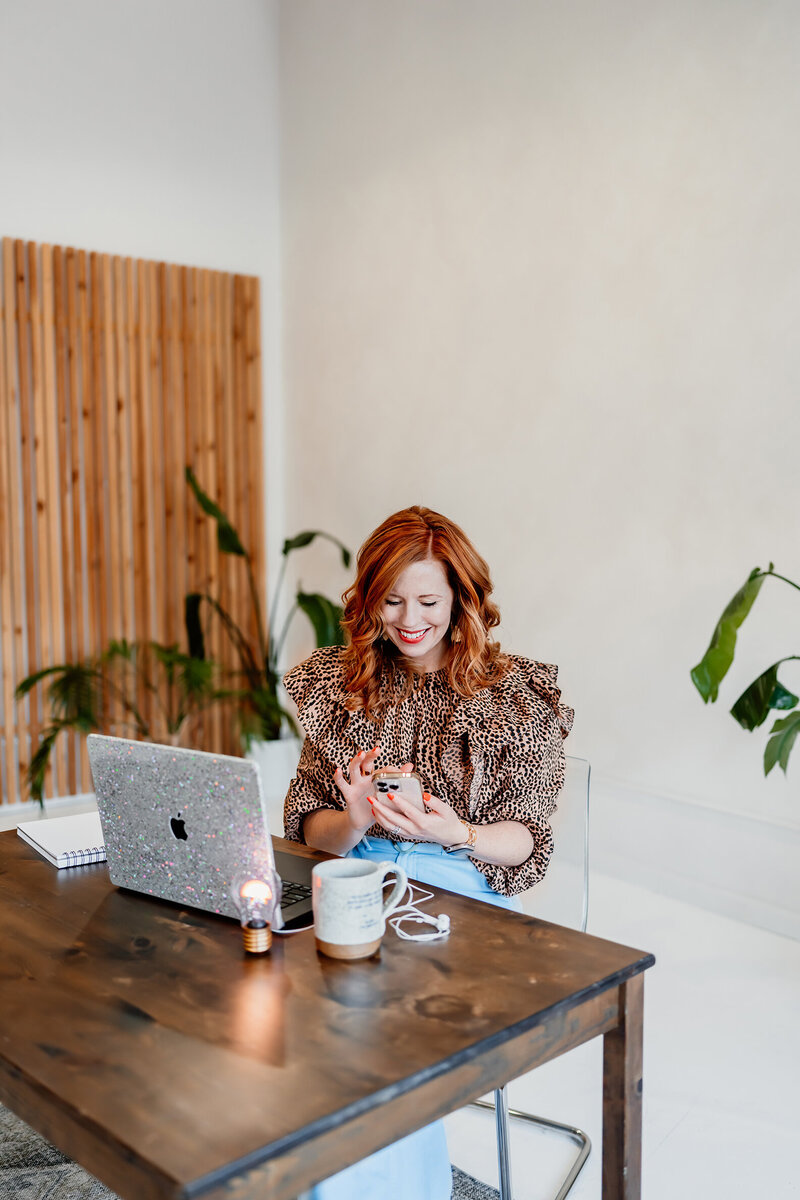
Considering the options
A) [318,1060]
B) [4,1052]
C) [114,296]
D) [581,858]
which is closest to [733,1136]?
[581,858]

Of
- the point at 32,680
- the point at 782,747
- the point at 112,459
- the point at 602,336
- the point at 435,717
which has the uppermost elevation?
the point at 602,336

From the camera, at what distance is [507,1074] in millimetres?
1184

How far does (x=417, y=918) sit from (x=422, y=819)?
8.4 inches

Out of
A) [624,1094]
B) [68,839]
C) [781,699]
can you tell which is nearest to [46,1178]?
[68,839]

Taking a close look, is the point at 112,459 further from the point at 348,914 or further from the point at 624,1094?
the point at 624,1094

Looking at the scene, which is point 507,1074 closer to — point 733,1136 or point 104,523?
point 733,1136

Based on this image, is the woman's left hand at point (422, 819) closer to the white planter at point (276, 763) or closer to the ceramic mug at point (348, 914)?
the ceramic mug at point (348, 914)

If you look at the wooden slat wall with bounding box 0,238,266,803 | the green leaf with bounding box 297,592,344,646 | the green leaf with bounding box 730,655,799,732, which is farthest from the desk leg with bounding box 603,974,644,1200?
the wooden slat wall with bounding box 0,238,266,803

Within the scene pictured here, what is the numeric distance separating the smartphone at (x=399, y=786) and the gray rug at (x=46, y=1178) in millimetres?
846

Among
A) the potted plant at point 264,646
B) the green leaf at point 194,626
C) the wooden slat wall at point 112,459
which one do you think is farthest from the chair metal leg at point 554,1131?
the wooden slat wall at point 112,459

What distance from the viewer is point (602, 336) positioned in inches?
151

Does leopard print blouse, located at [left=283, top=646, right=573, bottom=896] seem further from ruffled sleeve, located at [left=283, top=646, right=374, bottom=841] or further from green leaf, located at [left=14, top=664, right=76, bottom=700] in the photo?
green leaf, located at [left=14, top=664, right=76, bottom=700]

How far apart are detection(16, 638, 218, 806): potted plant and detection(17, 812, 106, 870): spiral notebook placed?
257 cm

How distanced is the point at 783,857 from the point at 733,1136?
1.27 meters
